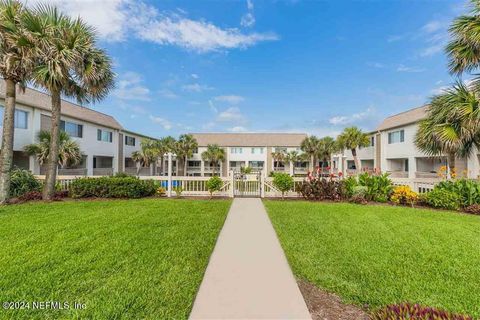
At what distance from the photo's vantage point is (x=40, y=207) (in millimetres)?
8758

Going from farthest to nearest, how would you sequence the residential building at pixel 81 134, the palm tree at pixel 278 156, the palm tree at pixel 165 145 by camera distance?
the palm tree at pixel 278 156, the palm tree at pixel 165 145, the residential building at pixel 81 134

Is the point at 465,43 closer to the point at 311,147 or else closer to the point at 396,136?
the point at 396,136

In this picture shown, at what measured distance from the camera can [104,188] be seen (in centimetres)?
1120

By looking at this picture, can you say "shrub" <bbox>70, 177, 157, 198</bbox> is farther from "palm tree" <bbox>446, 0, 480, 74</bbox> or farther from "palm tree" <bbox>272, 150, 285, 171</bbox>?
"palm tree" <bbox>272, 150, 285, 171</bbox>

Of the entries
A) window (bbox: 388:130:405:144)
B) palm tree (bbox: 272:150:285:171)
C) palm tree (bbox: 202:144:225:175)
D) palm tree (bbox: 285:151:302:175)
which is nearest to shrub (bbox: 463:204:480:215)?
window (bbox: 388:130:405:144)

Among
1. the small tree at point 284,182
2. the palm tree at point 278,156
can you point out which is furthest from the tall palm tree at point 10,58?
the palm tree at point 278,156

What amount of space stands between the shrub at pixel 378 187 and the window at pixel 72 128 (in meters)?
22.9

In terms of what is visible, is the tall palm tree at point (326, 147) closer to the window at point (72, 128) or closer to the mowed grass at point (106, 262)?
the window at point (72, 128)

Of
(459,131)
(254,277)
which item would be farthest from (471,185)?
(254,277)

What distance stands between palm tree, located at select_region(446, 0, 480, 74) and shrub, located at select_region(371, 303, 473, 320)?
10947mm

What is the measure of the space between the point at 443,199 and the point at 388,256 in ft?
24.0

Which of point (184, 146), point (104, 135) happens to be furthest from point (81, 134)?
point (184, 146)

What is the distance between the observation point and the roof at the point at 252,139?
138 feet

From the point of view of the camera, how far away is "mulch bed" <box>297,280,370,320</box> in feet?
9.16
